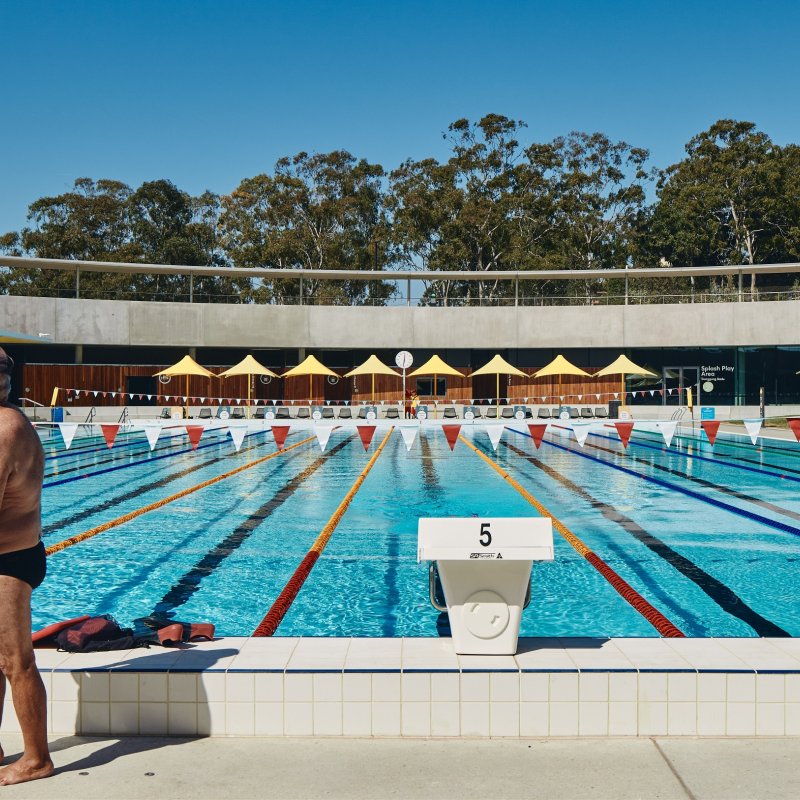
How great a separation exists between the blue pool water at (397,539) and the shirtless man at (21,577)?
2547 millimetres

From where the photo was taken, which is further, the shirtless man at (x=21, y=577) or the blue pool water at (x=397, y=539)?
the blue pool water at (x=397, y=539)

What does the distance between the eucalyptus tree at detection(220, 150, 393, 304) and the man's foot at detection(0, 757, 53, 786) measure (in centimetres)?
4394

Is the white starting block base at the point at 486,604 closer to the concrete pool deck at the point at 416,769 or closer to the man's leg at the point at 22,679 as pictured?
the concrete pool deck at the point at 416,769

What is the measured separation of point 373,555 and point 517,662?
412 cm

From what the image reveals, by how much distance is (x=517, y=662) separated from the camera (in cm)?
315

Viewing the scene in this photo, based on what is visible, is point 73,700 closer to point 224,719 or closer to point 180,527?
point 224,719

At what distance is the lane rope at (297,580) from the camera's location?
5.12m

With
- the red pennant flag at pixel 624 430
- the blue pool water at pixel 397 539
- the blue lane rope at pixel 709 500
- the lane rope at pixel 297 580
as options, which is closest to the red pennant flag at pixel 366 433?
the blue pool water at pixel 397 539

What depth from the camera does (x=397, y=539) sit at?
7.89 m

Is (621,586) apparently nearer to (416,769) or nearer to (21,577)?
(416,769)

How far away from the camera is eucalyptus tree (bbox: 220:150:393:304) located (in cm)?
4681

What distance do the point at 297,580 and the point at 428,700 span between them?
3.32 metres

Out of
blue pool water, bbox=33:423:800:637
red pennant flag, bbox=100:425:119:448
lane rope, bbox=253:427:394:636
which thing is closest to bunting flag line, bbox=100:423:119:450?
red pennant flag, bbox=100:425:119:448

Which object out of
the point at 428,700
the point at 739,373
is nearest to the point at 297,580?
the point at 428,700
